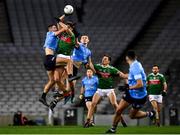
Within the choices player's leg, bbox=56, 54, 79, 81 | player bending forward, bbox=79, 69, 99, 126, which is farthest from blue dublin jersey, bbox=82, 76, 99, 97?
player's leg, bbox=56, 54, 79, 81

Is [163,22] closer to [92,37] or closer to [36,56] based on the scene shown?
[92,37]

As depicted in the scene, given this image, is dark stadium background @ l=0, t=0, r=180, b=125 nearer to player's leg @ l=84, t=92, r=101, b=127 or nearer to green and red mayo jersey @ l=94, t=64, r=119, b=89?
green and red mayo jersey @ l=94, t=64, r=119, b=89

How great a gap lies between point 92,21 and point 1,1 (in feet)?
15.7

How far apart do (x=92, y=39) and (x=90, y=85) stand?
9.18 m

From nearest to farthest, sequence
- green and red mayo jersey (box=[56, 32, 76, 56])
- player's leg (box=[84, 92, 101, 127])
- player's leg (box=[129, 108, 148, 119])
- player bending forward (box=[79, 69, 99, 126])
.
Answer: player's leg (box=[129, 108, 148, 119])
green and red mayo jersey (box=[56, 32, 76, 56])
player's leg (box=[84, 92, 101, 127])
player bending forward (box=[79, 69, 99, 126])

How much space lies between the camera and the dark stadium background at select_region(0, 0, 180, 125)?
3041cm

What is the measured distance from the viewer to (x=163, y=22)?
1329 inches

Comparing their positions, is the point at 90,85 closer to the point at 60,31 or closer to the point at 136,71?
the point at 60,31

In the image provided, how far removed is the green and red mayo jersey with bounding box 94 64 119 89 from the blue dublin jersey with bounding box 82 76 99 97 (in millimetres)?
1537

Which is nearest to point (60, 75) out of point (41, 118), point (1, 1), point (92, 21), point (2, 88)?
point (41, 118)

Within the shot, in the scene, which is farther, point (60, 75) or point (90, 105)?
point (90, 105)

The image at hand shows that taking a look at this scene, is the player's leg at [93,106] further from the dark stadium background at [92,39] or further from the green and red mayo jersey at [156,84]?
the dark stadium background at [92,39]

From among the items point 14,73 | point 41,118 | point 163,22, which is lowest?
point 41,118

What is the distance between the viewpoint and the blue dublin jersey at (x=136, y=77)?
51.8ft
